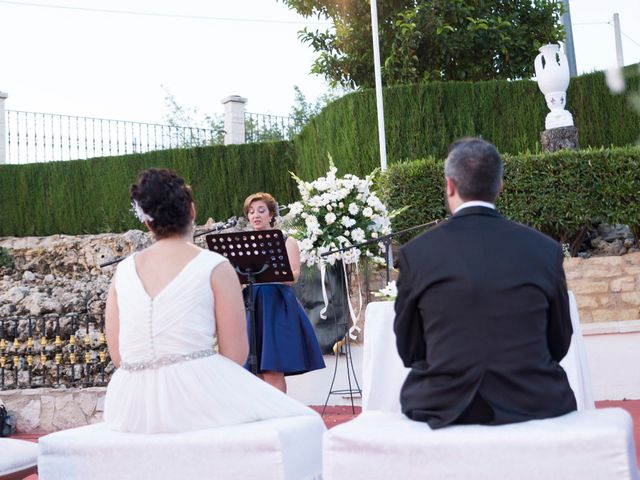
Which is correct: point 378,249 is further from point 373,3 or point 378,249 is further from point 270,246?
point 373,3

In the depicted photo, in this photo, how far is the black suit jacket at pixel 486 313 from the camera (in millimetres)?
2537

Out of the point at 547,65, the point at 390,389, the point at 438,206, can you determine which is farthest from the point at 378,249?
the point at 390,389

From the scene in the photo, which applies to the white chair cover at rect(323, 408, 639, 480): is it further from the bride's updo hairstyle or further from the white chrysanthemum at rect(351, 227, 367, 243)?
the white chrysanthemum at rect(351, 227, 367, 243)

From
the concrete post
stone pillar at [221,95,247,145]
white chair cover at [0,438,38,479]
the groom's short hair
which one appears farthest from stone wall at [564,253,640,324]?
the concrete post

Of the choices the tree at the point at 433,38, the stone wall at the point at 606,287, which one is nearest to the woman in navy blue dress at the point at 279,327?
A: the stone wall at the point at 606,287

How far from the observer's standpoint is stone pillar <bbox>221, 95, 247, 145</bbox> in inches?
769

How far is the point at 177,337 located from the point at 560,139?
25.1ft

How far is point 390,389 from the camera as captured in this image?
Result: 12.7 feet

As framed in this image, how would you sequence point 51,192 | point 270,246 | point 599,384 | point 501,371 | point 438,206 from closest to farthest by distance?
point 501,371 → point 270,246 → point 599,384 → point 438,206 → point 51,192

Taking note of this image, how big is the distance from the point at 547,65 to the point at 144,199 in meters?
8.15

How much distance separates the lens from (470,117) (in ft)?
39.3

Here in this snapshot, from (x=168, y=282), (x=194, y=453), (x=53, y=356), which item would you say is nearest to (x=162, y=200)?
(x=168, y=282)

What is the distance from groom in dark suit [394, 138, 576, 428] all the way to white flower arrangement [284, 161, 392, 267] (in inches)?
180

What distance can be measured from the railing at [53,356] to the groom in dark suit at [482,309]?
6056mm
